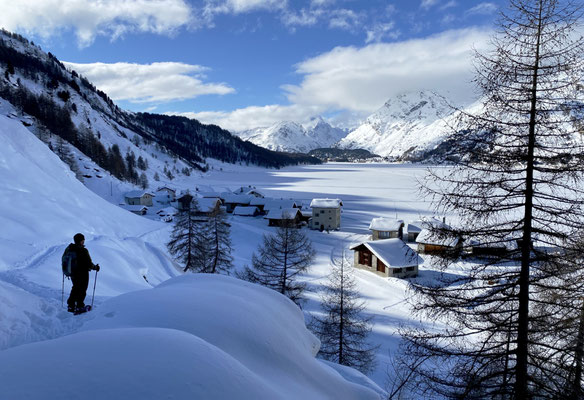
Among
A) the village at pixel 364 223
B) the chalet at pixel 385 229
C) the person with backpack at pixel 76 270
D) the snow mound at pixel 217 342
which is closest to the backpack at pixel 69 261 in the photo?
the person with backpack at pixel 76 270

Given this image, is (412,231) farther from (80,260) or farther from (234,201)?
(80,260)

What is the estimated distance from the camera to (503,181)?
627cm

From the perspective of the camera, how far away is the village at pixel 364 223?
23.4 feet

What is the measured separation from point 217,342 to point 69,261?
5136 millimetres

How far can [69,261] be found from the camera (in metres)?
7.66

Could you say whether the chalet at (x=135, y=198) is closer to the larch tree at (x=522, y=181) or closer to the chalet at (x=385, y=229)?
the chalet at (x=385, y=229)

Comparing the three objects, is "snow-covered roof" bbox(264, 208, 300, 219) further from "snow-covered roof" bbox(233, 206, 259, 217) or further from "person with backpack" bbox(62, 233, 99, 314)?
"person with backpack" bbox(62, 233, 99, 314)

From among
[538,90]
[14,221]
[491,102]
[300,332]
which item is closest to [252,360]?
[300,332]

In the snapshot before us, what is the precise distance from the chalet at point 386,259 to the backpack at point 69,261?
27.0 meters

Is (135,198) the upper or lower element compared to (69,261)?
lower

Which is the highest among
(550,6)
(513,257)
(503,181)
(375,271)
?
(550,6)

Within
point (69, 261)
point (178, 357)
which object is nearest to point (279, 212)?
point (69, 261)

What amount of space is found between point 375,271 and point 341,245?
9.17 meters

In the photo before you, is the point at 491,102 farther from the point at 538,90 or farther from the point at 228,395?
the point at 228,395
